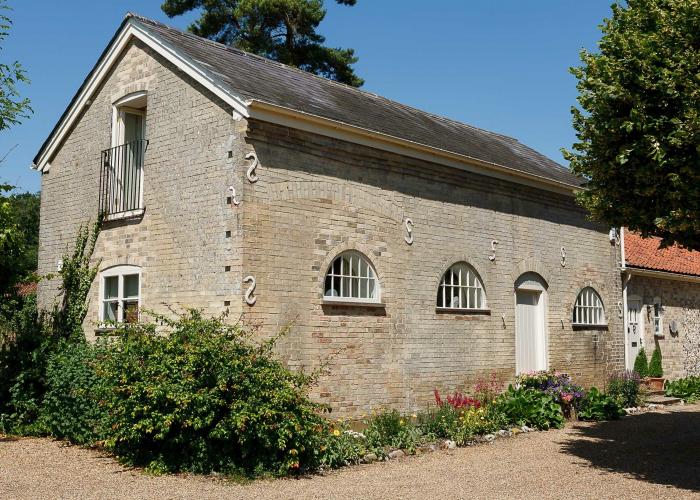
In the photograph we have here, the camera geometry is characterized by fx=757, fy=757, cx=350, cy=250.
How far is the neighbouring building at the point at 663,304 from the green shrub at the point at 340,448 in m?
11.0

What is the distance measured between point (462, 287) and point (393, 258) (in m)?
2.10

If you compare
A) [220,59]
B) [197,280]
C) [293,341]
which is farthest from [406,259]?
[220,59]

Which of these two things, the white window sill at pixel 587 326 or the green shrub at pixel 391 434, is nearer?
the green shrub at pixel 391 434

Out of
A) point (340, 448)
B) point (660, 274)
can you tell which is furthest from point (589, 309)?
point (340, 448)

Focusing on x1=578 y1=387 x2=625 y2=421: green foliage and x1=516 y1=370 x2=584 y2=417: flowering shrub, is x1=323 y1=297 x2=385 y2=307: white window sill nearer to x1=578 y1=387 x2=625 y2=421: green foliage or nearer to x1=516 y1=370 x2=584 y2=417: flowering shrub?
x1=516 y1=370 x2=584 y2=417: flowering shrub

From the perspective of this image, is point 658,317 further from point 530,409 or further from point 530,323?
point 530,409

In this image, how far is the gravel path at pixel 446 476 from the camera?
340 inches

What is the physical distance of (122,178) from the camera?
43.9 ft

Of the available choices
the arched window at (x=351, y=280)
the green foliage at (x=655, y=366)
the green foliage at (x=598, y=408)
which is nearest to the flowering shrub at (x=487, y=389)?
the green foliage at (x=598, y=408)

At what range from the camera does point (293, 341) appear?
11359 millimetres

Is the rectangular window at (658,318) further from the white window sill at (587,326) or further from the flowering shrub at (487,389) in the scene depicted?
the flowering shrub at (487,389)

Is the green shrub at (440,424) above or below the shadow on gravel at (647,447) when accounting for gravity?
above

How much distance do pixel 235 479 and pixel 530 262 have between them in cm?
918

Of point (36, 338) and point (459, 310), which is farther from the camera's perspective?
point (459, 310)
